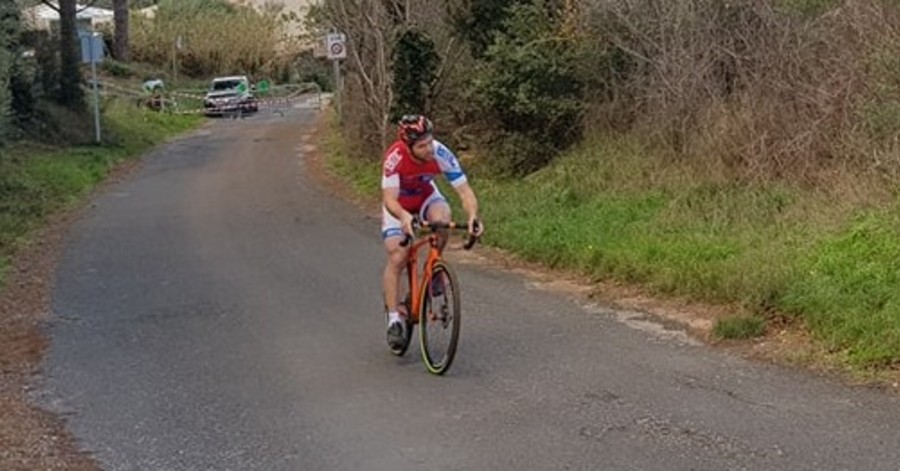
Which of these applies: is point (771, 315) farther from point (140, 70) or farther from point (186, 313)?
point (140, 70)

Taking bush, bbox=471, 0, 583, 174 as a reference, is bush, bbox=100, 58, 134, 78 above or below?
below

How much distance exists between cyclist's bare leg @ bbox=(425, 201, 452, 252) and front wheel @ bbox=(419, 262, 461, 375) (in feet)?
0.53

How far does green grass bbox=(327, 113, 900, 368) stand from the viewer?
8961 mm

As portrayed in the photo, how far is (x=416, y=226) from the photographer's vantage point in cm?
851

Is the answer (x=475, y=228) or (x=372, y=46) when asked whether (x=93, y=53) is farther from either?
(x=475, y=228)

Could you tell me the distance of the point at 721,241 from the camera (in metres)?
11.4

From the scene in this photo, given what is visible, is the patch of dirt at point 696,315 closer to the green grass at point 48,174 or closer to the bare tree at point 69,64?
the green grass at point 48,174

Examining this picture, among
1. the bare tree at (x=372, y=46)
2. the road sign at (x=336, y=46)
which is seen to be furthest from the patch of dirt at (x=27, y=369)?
the road sign at (x=336, y=46)

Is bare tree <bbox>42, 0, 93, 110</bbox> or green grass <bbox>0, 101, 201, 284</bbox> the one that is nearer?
green grass <bbox>0, 101, 201, 284</bbox>

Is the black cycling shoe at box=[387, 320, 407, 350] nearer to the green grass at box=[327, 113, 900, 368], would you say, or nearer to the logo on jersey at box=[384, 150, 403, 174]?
the logo on jersey at box=[384, 150, 403, 174]

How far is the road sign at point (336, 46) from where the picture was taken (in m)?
26.6

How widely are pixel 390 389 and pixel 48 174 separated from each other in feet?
63.6

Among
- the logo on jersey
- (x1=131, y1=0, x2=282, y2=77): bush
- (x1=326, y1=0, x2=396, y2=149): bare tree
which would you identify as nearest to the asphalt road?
the logo on jersey

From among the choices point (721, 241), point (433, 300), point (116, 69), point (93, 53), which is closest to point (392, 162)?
point (433, 300)
